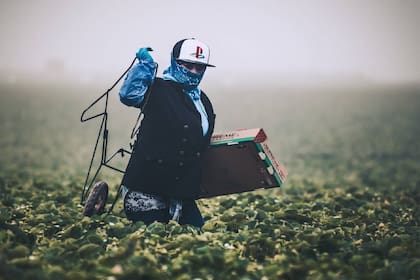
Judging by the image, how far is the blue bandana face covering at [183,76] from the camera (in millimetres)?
5621

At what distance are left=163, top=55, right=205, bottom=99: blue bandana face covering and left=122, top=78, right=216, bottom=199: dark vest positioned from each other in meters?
0.08

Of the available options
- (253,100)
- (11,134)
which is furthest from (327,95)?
(11,134)

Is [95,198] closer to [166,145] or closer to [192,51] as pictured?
[166,145]

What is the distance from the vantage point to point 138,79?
5219 mm

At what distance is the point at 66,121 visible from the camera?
3597 cm

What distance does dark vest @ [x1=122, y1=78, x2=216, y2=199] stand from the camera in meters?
5.48

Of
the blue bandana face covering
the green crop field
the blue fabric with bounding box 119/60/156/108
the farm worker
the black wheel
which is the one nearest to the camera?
the green crop field

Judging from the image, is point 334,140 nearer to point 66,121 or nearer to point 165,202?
point 66,121

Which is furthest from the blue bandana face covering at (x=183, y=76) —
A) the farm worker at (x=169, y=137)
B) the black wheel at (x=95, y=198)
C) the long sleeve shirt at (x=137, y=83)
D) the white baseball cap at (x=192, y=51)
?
the black wheel at (x=95, y=198)

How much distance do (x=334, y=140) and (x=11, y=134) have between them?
17007 mm

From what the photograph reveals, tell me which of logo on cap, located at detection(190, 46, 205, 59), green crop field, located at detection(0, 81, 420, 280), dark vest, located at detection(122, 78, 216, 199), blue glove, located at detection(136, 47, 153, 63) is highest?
logo on cap, located at detection(190, 46, 205, 59)

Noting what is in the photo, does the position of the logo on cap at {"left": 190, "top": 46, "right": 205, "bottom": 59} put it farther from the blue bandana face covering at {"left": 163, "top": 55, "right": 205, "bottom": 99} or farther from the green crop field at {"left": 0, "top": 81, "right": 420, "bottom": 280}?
the green crop field at {"left": 0, "top": 81, "right": 420, "bottom": 280}

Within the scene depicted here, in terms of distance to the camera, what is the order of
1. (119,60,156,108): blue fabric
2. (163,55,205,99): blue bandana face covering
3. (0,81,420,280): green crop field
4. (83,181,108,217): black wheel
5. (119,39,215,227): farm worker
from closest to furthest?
(0,81,420,280): green crop field, (119,60,156,108): blue fabric, (119,39,215,227): farm worker, (163,55,205,99): blue bandana face covering, (83,181,108,217): black wheel

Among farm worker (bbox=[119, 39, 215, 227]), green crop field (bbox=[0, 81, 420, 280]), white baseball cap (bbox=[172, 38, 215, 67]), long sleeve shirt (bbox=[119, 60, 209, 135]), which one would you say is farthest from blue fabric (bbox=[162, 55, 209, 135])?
green crop field (bbox=[0, 81, 420, 280])
